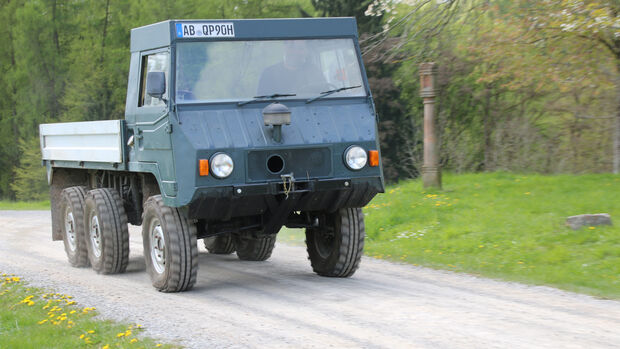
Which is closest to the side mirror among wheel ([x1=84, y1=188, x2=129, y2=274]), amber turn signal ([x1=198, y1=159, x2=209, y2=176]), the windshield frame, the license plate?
the windshield frame

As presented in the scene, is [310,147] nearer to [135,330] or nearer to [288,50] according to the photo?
[288,50]

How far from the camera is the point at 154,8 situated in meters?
45.8

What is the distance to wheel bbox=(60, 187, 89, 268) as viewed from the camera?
11.0 m

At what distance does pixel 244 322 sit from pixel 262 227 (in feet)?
6.24

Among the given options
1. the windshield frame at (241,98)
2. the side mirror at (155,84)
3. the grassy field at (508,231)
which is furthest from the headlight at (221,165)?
the grassy field at (508,231)

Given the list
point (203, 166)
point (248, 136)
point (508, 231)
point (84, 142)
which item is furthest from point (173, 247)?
point (508, 231)

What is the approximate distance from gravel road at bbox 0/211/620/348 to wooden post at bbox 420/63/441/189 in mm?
4522

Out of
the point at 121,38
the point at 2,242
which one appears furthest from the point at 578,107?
the point at 121,38

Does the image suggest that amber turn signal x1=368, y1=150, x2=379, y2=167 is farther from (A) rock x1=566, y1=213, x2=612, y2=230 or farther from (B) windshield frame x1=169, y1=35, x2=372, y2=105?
(A) rock x1=566, y1=213, x2=612, y2=230

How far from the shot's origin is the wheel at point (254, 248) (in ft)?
36.2

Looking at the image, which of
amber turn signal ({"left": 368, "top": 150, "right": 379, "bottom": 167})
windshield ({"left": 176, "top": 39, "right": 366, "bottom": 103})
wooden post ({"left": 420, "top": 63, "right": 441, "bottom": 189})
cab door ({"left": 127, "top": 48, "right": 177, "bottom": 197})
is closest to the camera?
cab door ({"left": 127, "top": 48, "right": 177, "bottom": 197})

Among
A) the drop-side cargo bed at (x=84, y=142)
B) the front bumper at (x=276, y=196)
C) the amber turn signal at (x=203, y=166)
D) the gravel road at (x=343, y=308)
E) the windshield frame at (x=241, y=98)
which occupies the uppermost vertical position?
the windshield frame at (x=241, y=98)

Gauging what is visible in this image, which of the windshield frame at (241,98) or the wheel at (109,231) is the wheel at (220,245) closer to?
the wheel at (109,231)

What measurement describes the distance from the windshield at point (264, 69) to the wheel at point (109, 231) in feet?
8.49
